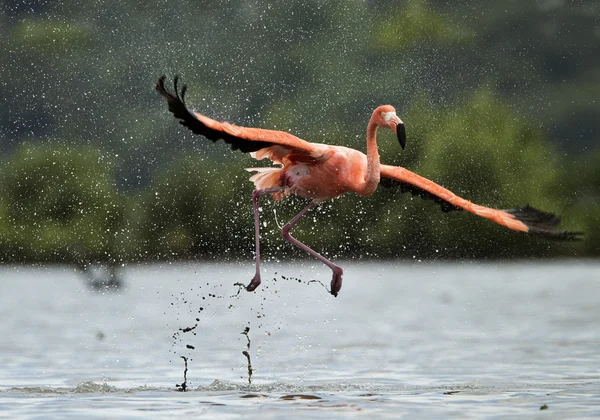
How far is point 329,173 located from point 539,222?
2101mm

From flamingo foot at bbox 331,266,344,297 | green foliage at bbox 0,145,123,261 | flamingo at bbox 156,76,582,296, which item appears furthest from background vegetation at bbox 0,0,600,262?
flamingo foot at bbox 331,266,344,297

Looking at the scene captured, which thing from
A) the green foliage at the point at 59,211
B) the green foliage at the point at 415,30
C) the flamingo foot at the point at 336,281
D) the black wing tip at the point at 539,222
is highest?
the green foliage at the point at 415,30

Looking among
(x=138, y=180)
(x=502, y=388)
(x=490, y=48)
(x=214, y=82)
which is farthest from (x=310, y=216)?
(x=502, y=388)

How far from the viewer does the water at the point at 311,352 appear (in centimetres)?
1460

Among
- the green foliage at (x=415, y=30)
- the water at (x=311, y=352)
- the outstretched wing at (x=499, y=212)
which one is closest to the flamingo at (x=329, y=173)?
the outstretched wing at (x=499, y=212)

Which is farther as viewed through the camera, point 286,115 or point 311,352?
point 286,115

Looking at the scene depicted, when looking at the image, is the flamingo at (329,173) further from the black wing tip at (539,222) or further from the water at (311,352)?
the water at (311,352)

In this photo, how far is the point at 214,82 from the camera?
69125 mm

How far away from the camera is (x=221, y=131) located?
43.3ft

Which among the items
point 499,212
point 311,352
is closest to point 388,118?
point 499,212

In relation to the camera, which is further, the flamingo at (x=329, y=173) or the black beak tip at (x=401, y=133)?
the flamingo at (x=329, y=173)

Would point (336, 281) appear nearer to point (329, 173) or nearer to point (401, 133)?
point (329, 173)

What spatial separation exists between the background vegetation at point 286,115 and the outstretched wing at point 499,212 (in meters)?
31.7

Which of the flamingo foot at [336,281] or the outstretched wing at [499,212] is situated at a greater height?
the outstretched wing at [499,212]
